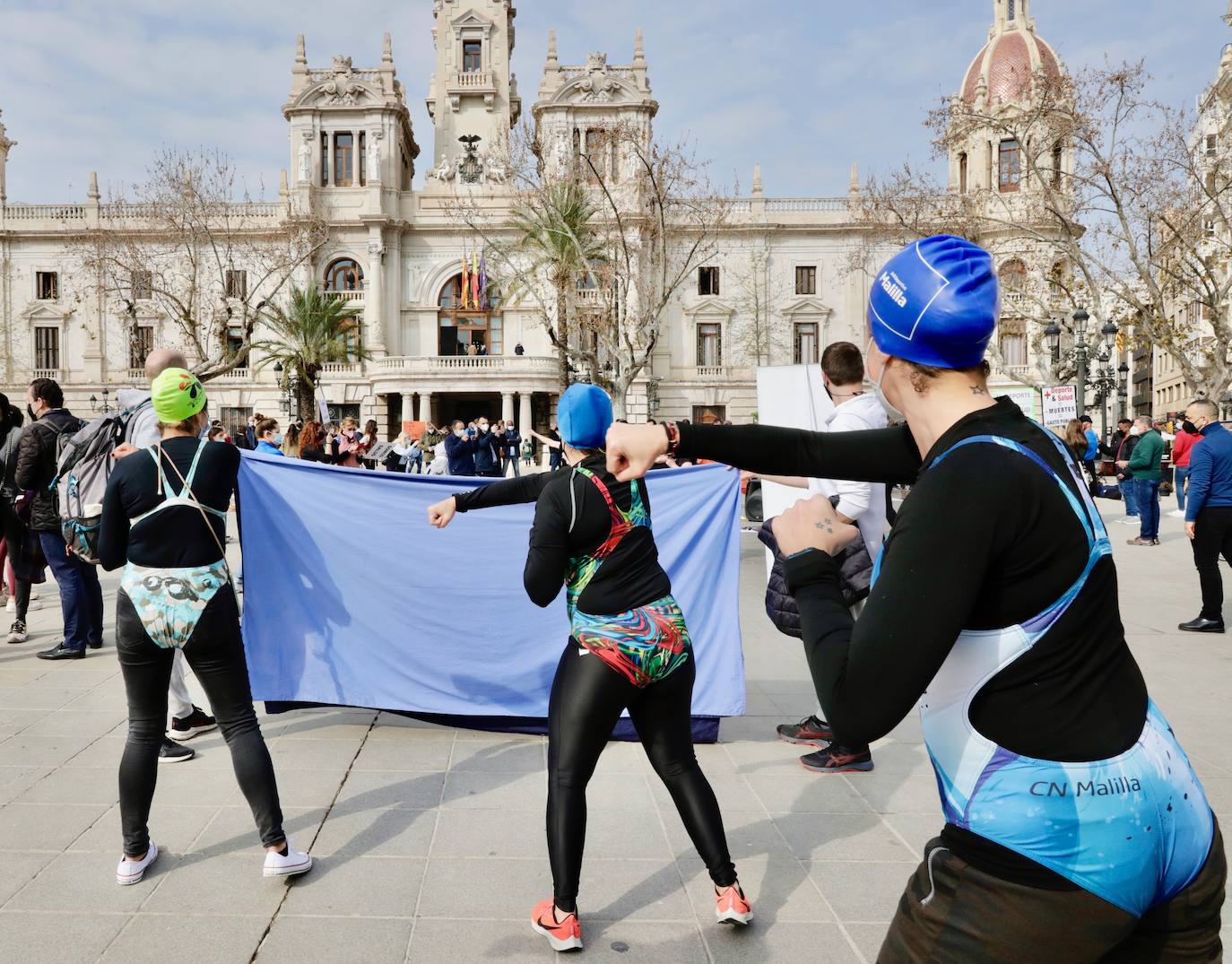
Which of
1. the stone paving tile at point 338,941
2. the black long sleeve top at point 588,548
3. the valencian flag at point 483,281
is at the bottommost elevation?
the stone paving tile at point 338,941

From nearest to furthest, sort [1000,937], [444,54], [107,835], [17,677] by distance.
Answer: [1000,937] < [107,835] < [17,677] < [444,54]

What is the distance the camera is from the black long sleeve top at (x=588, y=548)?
2.99 m

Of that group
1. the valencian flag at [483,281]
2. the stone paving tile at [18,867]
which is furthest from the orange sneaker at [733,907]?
the valencian flag at [483,281]

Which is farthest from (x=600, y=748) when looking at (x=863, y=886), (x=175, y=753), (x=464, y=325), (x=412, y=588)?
(x=464, y=325)

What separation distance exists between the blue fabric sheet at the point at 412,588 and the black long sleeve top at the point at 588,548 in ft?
7.17

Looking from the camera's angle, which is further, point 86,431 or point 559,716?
point 86,431

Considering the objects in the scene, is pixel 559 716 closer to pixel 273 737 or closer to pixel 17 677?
pixel 273 737

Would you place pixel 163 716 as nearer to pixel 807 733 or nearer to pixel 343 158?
pixel 807 733

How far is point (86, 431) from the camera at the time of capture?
6008 millimetres

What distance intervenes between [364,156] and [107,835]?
50626 mm

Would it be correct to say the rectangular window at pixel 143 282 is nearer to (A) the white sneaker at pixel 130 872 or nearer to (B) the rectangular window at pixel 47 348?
(B) the rectangular window at pixel 47 348

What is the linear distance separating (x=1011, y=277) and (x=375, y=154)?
108ft

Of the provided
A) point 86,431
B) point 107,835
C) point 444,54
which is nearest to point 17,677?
point 86,431

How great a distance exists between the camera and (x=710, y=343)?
50781 mm
